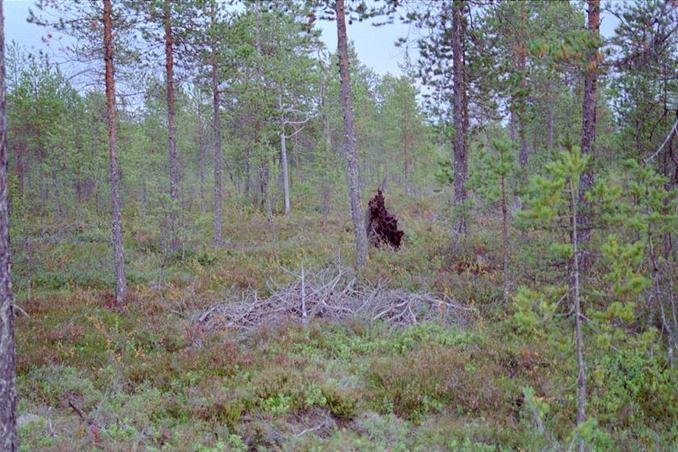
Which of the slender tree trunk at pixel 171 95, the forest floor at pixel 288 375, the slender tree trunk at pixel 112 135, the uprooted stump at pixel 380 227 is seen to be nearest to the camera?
the forest floor at pixel 288 375

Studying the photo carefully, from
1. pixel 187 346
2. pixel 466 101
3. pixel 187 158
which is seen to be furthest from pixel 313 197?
pixel 187 346

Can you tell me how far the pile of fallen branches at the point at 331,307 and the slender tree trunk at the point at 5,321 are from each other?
18.8ft

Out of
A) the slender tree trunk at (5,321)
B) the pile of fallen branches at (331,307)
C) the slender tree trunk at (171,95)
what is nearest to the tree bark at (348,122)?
the pile of fallen branches at (331,307)

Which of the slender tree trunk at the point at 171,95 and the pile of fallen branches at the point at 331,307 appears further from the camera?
the slender tree trunk at the point at 171,95

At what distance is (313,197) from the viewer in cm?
3600

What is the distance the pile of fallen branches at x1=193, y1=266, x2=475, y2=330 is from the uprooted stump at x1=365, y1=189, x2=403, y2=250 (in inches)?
195

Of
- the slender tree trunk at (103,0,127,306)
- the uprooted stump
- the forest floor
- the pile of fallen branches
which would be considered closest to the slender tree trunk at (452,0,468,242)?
the forest floor

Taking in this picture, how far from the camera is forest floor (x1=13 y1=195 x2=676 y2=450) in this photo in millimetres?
6395

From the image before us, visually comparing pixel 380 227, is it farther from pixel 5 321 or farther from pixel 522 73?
pixel 5 321

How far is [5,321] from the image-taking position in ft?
15.9

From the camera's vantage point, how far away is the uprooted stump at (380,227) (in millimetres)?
17234

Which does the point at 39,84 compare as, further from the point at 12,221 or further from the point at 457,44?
the point at 457,44

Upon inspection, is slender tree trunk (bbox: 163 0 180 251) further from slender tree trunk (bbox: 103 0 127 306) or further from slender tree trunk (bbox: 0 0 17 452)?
slender tree trunk (bbox: 0 0 17 452)

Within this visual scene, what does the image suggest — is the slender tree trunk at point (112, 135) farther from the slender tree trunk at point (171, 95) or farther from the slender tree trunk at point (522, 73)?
the slender tree trunk at point (522, 73)
